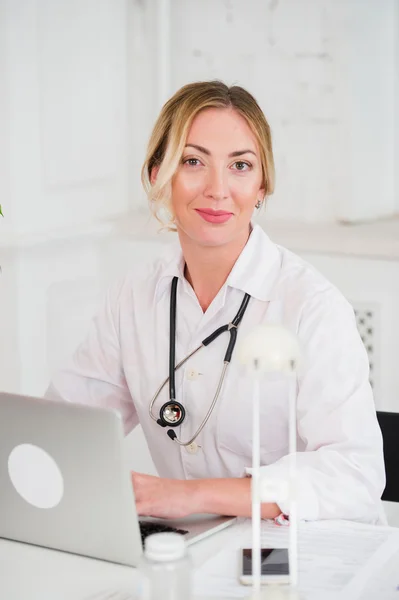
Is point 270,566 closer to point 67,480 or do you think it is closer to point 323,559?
point 323,559

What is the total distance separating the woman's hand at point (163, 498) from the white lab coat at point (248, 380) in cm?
14

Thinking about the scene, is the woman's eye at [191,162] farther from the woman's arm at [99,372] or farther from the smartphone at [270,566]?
the smartphone at [270,566]

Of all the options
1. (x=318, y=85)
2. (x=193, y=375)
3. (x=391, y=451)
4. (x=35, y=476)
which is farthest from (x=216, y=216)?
(x=318, y=85)

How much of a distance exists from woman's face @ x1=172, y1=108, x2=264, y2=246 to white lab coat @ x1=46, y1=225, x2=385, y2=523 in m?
0.08

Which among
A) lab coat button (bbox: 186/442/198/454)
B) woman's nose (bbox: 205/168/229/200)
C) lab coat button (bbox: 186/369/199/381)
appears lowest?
lab coat button (bbox: 186/442/198/454)

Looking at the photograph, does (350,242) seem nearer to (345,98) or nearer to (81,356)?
Answer: (345,98)

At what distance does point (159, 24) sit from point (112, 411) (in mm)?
2410

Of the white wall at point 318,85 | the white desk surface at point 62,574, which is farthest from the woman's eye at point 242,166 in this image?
the white wall at point 318,85

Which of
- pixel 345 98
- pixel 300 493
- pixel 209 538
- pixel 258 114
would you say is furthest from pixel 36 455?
pixel 345 98

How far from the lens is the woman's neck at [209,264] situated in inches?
82.6

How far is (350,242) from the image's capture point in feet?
10.6

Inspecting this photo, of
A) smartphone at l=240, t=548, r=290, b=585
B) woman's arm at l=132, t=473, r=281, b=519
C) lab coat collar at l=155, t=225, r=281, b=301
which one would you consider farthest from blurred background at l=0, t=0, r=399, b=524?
smartphone at l=240, t=548, r=290, b=585

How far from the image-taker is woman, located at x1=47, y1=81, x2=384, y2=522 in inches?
73.5

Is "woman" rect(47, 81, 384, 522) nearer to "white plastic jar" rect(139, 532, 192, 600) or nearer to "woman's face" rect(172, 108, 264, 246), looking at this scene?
"woman's face" rect(172, 108, 264, 246)
